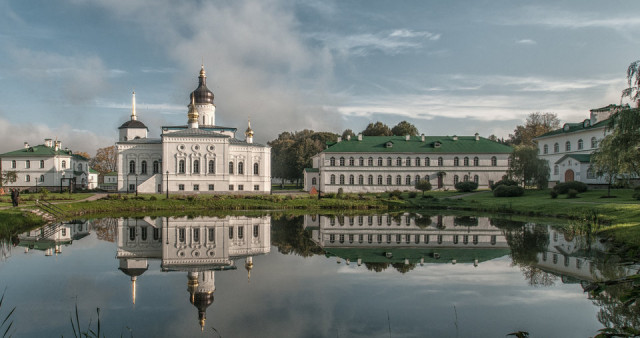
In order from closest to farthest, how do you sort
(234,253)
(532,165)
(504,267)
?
(504,267) → (234,253) → (532,165)

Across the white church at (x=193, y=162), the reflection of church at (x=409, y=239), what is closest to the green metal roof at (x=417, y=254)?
the reflection of church at (x=409, y=239)

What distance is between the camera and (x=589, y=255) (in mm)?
14391

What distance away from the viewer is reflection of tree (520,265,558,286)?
1138 cm

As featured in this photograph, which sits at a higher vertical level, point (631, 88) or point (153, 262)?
point (631, 88)

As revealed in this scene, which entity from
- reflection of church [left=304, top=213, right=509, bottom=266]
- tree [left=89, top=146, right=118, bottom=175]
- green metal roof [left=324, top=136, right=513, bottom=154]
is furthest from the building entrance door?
tree [left=89, top=146, right=118, bottom=175]

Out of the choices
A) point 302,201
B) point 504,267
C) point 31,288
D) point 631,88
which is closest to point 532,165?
point 302,201

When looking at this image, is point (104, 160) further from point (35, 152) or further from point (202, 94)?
point (202, 94)

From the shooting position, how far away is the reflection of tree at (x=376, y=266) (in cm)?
1304

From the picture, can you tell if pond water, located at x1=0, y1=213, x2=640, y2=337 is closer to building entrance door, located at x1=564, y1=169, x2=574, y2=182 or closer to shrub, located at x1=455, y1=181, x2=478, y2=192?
shrub, located at x1=455, y1=181, x2=478, y2=192

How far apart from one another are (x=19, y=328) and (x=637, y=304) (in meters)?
12.0

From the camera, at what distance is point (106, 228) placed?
22359 millimetres

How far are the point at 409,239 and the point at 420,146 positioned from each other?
35.6m

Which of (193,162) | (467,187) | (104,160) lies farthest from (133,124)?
(467,187)

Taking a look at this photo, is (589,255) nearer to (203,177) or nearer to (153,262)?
(153,262)
